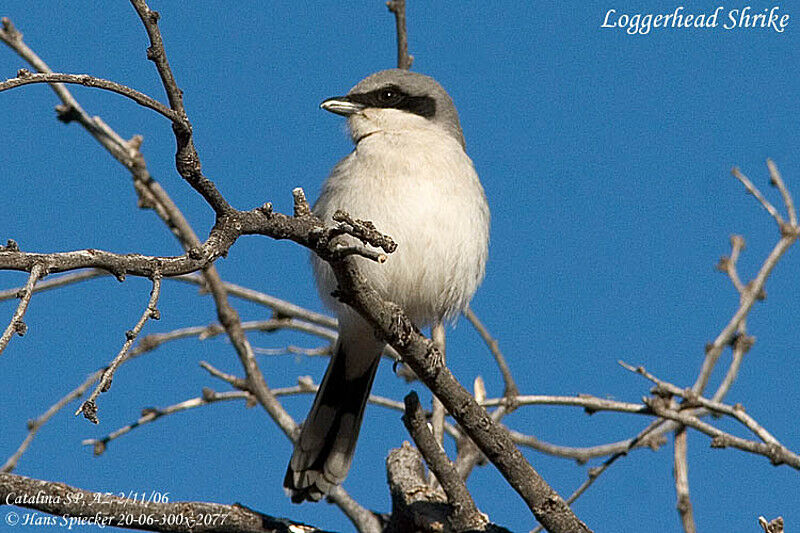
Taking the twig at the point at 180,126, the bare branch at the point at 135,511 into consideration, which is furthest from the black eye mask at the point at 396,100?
the twig at the point at 180,126

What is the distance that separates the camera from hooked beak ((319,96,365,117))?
5.95m

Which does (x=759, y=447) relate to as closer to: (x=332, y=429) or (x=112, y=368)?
(x=332, y=429)

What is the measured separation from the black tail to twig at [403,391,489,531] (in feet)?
3.29

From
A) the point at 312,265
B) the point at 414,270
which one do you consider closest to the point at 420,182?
the point at 414,270

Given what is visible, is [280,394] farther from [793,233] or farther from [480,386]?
[793,233]

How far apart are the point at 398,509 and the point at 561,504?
89cm

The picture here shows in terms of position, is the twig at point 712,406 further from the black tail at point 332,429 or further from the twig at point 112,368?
the twig at point 112,368

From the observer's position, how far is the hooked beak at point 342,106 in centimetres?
595

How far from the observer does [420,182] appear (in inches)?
211

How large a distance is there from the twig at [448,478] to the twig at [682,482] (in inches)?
36.8

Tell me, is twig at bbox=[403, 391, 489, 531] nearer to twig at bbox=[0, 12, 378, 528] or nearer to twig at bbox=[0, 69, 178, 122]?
twig at bbox=[0, 12, 378, 528]

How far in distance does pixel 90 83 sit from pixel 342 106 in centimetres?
337

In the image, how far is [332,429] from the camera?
5.55 m

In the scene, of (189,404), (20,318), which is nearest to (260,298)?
(189,404)
